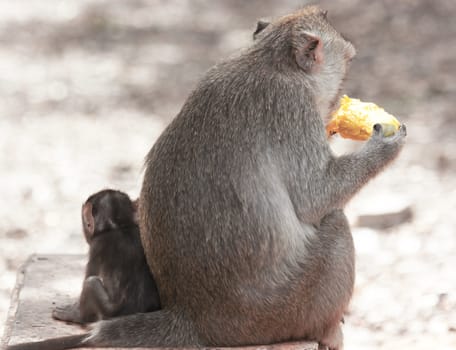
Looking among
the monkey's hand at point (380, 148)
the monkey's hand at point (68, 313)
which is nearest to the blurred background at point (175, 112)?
the monkey's hand at point (380, 148)

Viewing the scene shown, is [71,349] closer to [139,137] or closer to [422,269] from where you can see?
[422,269]

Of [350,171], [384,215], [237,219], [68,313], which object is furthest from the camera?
[384,215]

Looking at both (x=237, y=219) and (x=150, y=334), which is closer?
(x=237, y=219)

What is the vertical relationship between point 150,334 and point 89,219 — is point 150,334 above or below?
below

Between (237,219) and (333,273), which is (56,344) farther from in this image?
(333,273)

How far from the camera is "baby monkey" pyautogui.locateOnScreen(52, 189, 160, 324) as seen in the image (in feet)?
14.7

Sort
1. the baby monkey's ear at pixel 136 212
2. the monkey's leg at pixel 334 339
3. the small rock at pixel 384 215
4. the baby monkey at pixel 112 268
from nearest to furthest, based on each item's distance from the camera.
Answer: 1. the monkey's leg at pixel 334 339
2. the baby monkey at pixel 112 268
3. the baby monkey's ear at pixel 136 212
4. the small rock at pixel 384 215

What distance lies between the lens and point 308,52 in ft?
14.7

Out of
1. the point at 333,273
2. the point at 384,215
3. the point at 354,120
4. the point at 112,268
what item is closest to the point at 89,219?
the point at 112,268

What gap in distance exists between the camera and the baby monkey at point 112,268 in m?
4.47

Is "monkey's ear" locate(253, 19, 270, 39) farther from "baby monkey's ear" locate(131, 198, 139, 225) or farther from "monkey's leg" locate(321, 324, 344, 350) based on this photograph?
"monkey's leg" locate(321, 324, 344, 350)

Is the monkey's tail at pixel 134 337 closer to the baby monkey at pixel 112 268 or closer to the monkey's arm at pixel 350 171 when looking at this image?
the baby monkey at pixel 112 268

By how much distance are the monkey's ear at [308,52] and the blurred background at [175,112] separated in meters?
1.99

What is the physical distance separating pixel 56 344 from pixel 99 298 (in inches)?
12.8
